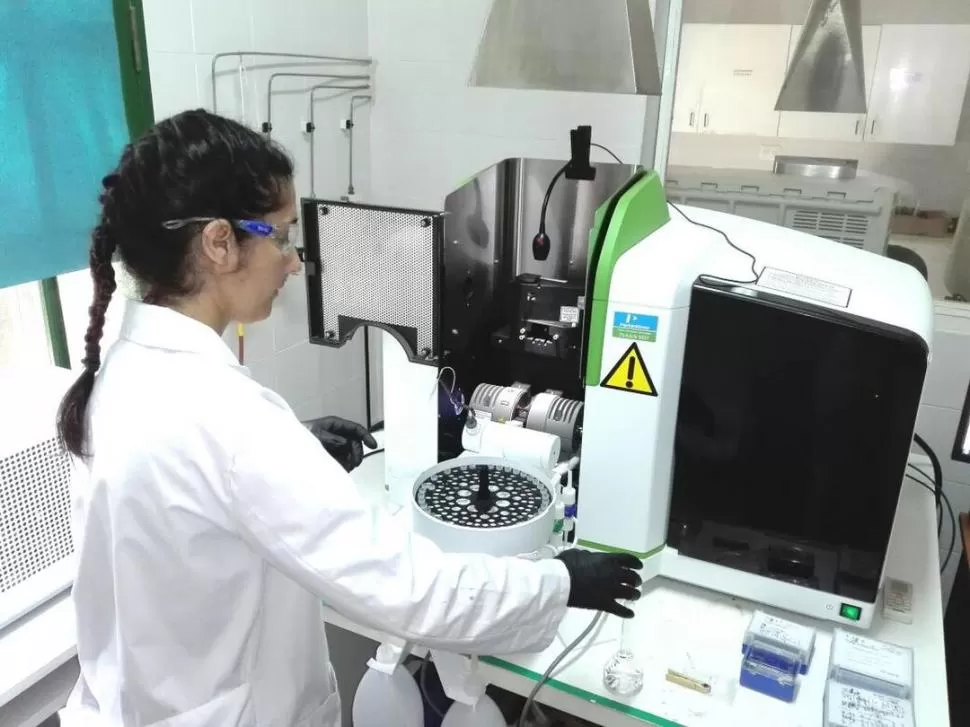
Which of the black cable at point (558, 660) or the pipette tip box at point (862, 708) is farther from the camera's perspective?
the black cable at point (558, 660)

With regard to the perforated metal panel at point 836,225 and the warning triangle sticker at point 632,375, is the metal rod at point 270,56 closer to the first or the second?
the warning triangle sticker at point 632,375

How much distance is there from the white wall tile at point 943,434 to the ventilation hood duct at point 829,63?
3.08 ft

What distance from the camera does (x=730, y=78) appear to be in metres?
2.32

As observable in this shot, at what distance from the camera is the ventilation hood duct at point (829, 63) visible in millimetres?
2078

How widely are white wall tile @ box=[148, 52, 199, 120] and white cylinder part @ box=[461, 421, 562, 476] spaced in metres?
1.17

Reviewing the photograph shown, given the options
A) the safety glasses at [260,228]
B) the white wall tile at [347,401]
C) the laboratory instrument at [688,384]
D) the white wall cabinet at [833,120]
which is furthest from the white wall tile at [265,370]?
the white wall cabinet at [833,120]

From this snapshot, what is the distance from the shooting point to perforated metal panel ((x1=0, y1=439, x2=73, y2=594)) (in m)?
1.25

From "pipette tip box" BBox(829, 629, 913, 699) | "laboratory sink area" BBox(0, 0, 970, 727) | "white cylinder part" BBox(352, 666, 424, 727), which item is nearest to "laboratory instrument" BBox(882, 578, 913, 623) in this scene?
"laboratory sink area" BBox(0, 0, 970, 727)

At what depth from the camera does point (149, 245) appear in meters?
0.85

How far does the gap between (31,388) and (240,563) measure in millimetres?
845

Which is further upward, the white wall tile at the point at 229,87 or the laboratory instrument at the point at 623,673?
the white wall tile at the point at 229,87

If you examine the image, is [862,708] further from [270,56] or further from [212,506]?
[270,56]

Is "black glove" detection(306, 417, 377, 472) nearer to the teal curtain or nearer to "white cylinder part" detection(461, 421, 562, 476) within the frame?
"white cylinder part" detection(461, 421, 562, 476)

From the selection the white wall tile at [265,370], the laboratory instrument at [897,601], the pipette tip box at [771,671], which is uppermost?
the pipette tip box at [771,671]
